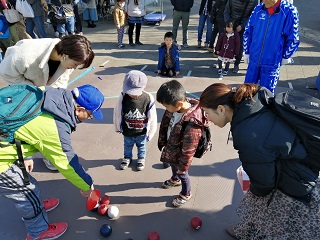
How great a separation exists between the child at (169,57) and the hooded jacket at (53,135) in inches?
169

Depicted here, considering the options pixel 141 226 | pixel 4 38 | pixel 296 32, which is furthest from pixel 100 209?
pixel 4 38

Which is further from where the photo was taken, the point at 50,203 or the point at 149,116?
the point at 149,116

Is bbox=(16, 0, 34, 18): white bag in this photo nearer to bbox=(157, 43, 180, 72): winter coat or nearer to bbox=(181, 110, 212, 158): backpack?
bbox=(157, 43, 180, 72): winter coat

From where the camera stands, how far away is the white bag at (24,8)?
671 centimetres

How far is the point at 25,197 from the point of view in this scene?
2439 millimetres

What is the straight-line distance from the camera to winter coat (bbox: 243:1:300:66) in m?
3.85

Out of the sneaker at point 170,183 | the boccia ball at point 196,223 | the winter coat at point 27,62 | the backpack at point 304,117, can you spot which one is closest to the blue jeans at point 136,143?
the sneaker at point 170,183

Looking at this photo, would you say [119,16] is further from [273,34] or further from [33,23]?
[273,34]

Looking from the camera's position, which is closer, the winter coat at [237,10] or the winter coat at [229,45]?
the winter coat at [237,10]

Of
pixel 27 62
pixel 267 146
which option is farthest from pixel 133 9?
pixel 267 146

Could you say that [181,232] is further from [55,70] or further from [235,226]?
[55,70]

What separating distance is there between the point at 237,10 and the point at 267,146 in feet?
17.2

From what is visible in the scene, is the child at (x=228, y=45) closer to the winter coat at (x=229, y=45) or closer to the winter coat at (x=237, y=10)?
the winter coat at (x=229, y=45)

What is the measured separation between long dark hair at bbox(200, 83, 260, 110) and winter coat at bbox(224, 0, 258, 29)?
16.0 ft
